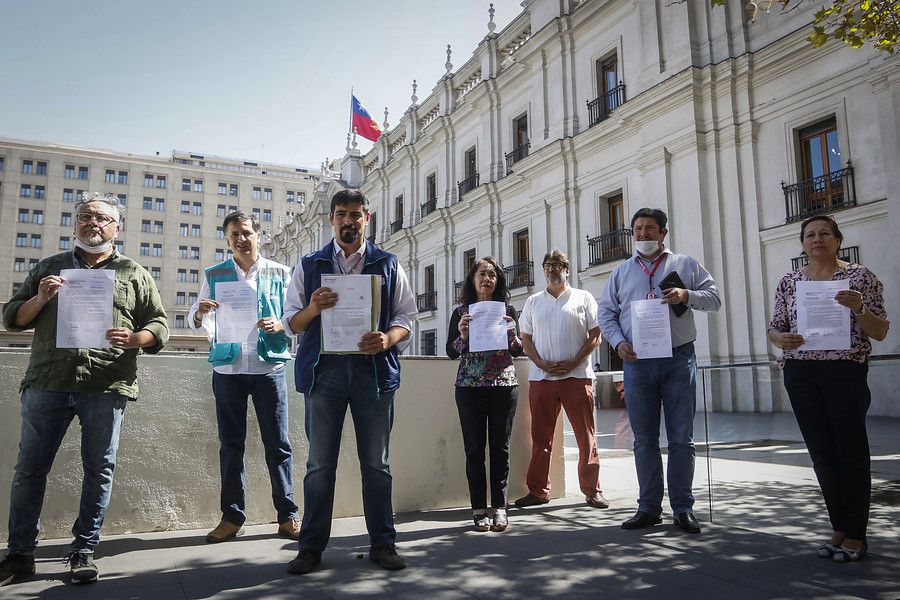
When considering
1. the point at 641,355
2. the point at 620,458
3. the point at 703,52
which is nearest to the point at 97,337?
the point at 641,355

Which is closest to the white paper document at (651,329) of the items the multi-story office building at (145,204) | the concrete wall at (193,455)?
the concrete wall at (193,455)

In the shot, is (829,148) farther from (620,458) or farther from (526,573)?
(526,573)

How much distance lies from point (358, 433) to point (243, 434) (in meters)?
0.90

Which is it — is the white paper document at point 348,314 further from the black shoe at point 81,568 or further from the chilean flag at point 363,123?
the chilean flag at point 363,123

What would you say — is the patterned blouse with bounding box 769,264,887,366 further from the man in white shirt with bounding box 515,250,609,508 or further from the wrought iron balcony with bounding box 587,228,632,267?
the wrought iron balcony with bounding box 587,228,632,267

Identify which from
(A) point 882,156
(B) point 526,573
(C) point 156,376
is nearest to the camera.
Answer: (B) point 526,573

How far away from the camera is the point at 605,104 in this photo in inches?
702

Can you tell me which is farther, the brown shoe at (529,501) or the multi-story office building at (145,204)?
the multi-story office building at (145,204)

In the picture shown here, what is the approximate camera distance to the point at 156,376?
13.1ft

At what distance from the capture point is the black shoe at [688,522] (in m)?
3.88

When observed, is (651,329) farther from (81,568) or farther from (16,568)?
(16,568)

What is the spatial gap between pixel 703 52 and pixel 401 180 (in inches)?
670

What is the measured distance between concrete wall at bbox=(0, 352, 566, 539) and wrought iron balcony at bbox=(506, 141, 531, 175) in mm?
17404

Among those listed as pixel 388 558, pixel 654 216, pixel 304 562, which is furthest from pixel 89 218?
pixel 654 216
